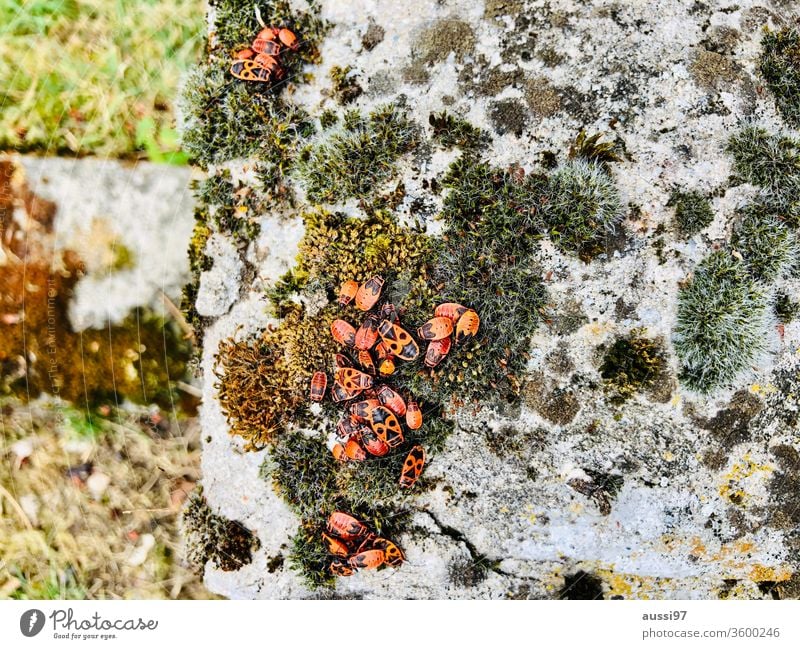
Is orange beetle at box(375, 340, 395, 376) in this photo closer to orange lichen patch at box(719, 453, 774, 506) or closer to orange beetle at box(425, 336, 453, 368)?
orange beetle at box(425, 336, 453, 368)

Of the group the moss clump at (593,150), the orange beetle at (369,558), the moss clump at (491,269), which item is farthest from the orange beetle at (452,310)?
the orange beetle at (369,558)

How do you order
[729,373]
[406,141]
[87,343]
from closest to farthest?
[729,373], [406,141], [87,343]

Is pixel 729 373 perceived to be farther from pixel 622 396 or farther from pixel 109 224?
pixel 109 224

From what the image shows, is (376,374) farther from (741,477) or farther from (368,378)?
(741,477)

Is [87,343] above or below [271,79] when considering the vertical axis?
below
